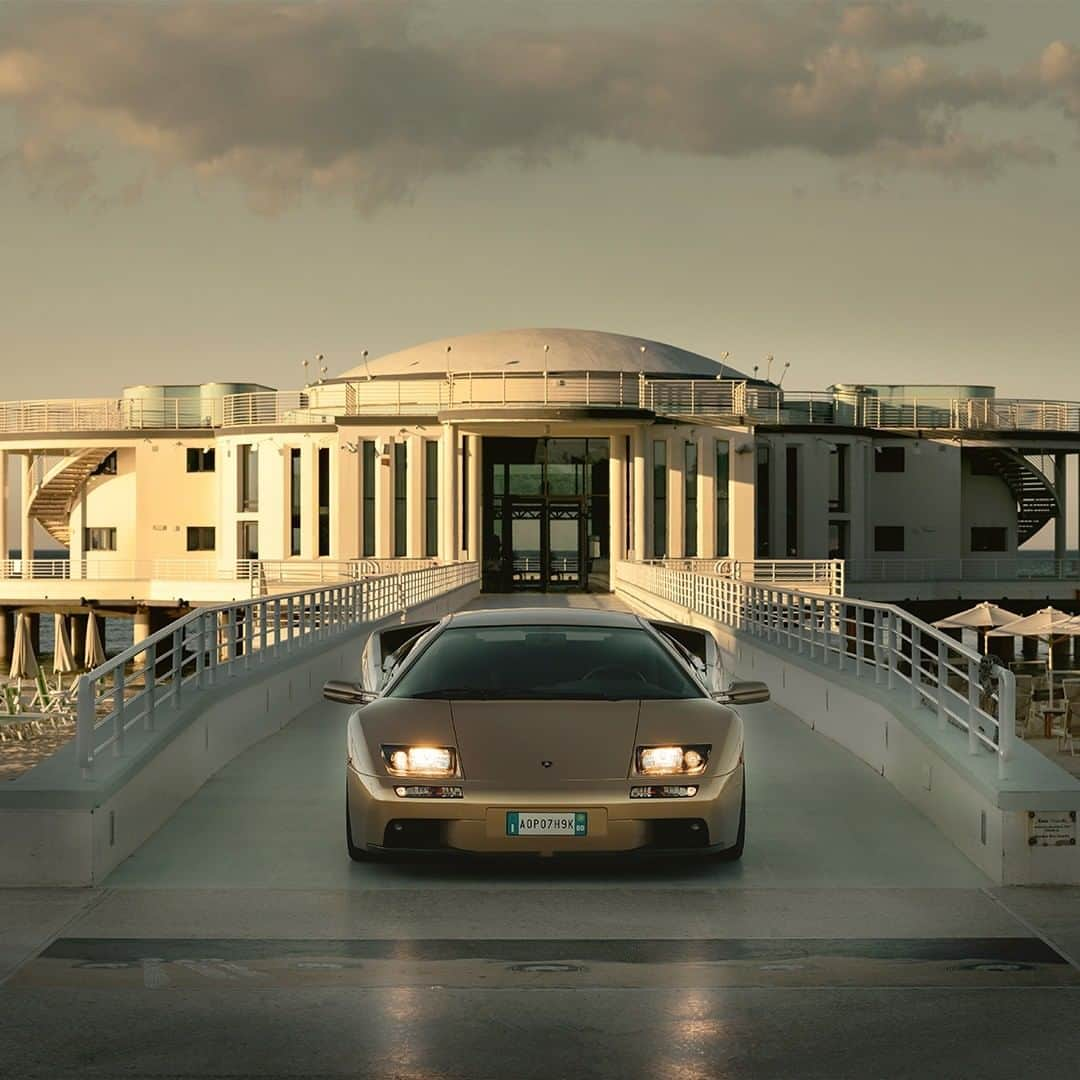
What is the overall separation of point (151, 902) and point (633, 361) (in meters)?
71.7

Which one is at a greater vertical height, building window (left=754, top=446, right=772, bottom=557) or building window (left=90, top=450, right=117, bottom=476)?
building window (left=90, top=450, right=117, bottom=476)

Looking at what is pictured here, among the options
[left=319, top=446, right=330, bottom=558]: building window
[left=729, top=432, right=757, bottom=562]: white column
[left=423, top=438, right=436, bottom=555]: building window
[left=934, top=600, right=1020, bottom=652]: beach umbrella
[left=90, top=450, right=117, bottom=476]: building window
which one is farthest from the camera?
[left=90, top=450, right=117, bottom=476]: building window

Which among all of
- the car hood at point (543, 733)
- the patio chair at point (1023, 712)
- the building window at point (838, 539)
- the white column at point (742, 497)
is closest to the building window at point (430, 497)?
the white column at point (742, 497)

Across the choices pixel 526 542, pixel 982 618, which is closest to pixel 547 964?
pixel 982 618

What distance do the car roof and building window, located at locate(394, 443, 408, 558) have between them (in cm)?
5788

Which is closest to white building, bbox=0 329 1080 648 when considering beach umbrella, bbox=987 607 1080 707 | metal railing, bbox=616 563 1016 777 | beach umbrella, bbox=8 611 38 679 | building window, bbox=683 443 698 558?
building window, bbox=683 443 698 558

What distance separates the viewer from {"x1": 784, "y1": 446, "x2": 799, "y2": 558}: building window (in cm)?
7750

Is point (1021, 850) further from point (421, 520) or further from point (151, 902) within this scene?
point (421, 520)

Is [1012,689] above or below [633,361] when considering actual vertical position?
below

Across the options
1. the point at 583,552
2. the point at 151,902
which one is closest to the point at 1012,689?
the point at 151,902

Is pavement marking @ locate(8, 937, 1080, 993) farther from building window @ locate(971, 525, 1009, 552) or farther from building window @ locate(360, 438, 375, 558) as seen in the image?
building window @ locate(971, 525, 1009, 552)

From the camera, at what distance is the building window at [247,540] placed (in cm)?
7988

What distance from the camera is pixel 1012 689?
1037 centimetres

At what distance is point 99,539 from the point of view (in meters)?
91.9
